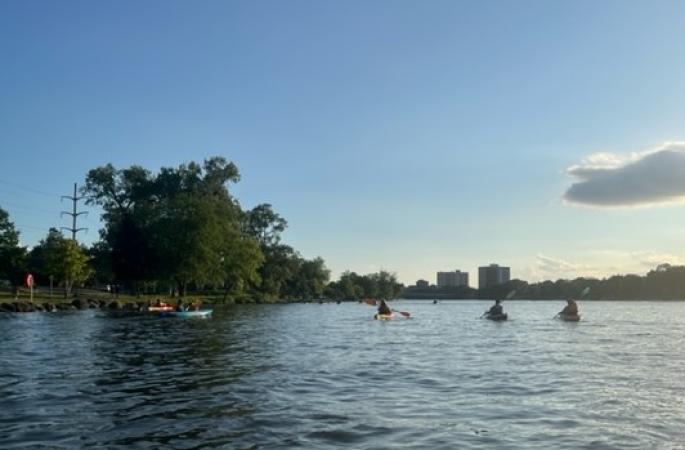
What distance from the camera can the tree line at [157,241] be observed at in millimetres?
85125

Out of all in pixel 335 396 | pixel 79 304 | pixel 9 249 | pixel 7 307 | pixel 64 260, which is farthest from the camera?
pixel 9 249

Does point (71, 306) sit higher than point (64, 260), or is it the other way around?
point (64, 260)

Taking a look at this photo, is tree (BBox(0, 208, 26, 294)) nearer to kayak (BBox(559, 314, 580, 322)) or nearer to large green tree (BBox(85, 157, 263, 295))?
large green tree (BBox(85, 157, 263, 295))

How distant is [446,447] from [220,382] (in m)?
8.86

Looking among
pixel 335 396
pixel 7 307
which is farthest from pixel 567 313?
pixel 7 307

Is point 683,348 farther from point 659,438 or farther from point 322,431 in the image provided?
point 322,431

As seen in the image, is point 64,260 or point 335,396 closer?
point 335,396

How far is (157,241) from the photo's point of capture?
90.7m

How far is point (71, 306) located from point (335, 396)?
58626mm

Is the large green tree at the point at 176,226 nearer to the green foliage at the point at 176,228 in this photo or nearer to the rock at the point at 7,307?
the green foliage at the point at 176,228

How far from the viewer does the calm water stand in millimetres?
12398

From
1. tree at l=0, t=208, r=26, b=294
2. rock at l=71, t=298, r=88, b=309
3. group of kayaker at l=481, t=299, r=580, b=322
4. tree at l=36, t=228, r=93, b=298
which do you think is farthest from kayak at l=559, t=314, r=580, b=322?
tree at l=0, t=208, r=26, b=294

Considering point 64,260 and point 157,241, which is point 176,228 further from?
point 64,260

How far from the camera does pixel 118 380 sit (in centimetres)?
1930
